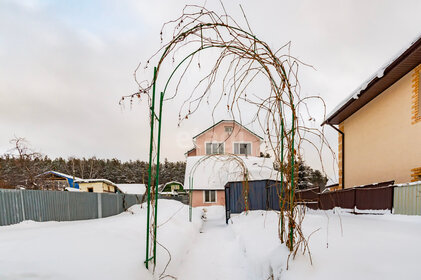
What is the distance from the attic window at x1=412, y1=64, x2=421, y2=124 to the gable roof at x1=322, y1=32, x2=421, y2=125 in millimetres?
206

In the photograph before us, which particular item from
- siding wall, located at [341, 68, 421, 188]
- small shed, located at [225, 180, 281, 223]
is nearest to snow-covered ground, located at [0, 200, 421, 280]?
siding wall, located at [341, 68, 421, 188]

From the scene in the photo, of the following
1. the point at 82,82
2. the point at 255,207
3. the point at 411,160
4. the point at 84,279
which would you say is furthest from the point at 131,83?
the point at 255,207

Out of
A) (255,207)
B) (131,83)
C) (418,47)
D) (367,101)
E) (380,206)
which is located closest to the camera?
(131,83)

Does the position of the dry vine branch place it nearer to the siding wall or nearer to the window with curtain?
the siding wall

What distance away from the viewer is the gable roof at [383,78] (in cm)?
467

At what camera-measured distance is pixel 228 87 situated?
1939mm

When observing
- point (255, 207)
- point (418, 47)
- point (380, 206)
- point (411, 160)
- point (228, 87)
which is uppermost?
point (418, 47)

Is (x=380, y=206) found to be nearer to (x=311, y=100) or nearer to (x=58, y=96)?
(x=311, y=100)

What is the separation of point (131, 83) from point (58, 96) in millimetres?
9029

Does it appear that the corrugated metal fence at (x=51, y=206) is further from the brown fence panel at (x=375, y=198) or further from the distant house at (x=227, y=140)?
the brown fence panel at (x=375, y=198)

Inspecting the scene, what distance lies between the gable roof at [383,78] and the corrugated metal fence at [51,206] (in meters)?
8.80

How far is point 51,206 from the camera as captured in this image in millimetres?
7121

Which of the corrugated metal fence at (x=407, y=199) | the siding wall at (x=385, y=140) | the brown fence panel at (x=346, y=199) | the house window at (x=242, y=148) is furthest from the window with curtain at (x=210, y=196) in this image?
the corrugated metal fence at (x=407, y=199)

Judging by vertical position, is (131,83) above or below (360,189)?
above
